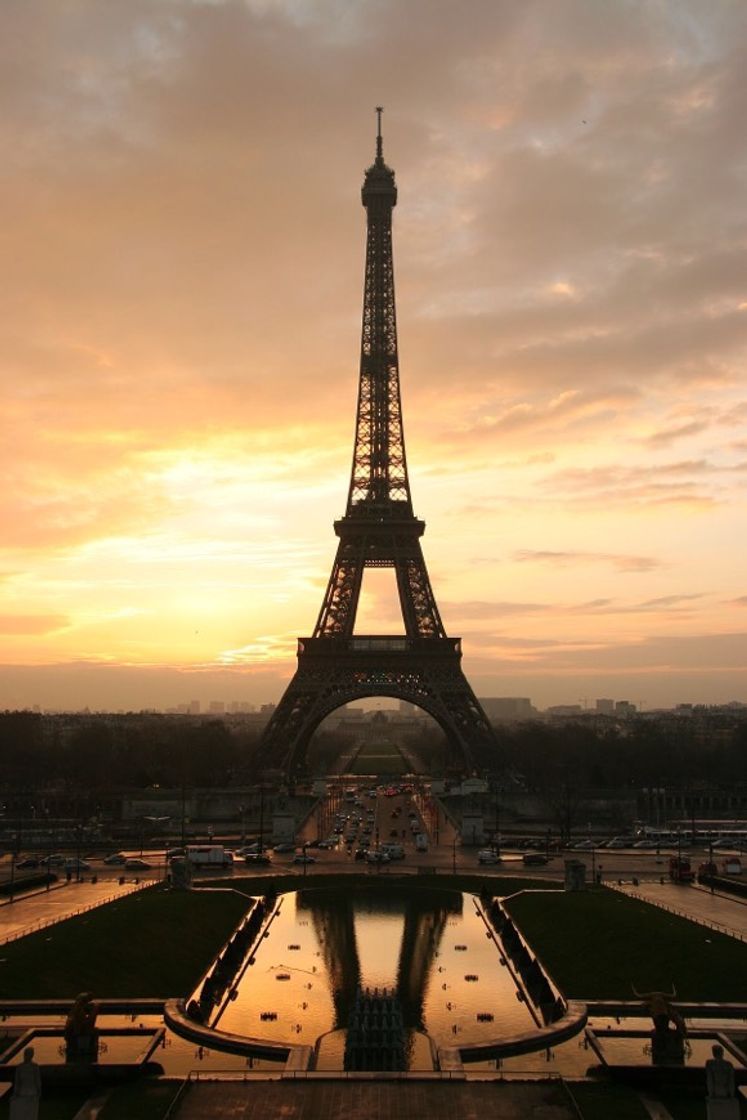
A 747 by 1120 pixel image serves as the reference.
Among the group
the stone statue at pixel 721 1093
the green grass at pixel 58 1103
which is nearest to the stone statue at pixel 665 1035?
the stone statue at pixel 721 1093

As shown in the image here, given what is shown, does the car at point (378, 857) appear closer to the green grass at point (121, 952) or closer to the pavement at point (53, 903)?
the pavement at point (53, 903)

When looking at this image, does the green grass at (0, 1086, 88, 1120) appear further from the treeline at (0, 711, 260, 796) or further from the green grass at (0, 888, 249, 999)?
the treeline at (0, 711, 260, 796)

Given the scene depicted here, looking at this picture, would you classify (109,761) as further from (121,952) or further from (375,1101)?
(375,1101)

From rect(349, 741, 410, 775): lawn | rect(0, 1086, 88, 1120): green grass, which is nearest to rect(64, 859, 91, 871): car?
rect(0, 1086, 88, 1120): green grass

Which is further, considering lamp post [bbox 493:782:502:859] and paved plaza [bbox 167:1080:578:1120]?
lamp post [bbox 493:782:502:859]

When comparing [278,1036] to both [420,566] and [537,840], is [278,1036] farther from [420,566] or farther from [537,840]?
[420,566]

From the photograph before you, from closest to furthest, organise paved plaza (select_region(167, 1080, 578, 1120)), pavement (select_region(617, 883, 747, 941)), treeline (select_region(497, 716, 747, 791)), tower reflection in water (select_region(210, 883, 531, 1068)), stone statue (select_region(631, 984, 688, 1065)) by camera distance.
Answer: paved plaza (select_region(167, 1080, 578, 1120)) < stone statue (select_region(631, 984, 688, 1065)) < tower reflection in water (select_region(210, 883, 531, 1068)) < pavement (select_region(617, 883, 747, 941)) < treeline (select_region(497, 716, 747, 791))
